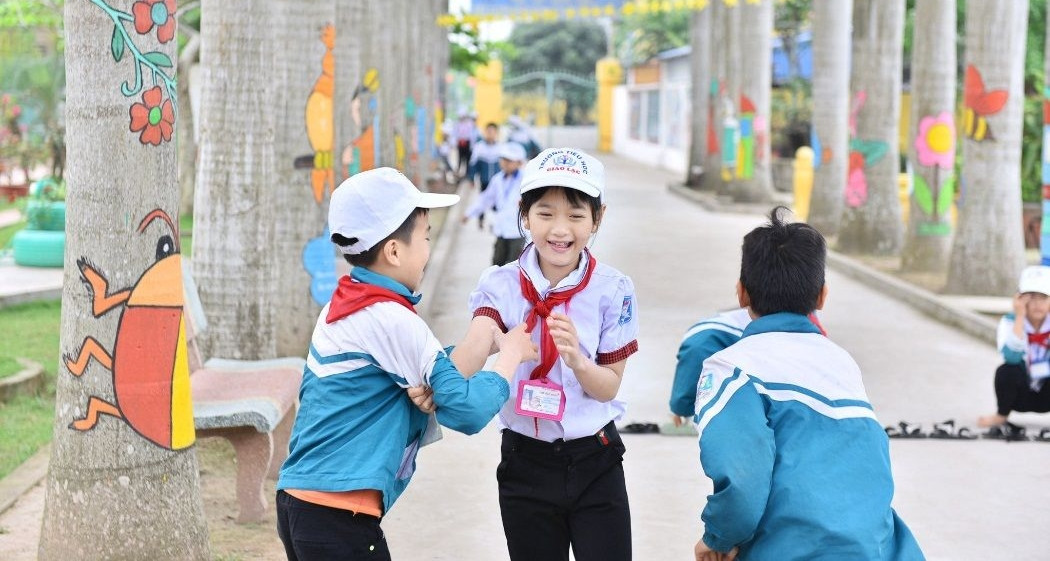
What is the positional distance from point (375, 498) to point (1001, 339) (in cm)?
551

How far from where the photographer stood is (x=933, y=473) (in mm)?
7566

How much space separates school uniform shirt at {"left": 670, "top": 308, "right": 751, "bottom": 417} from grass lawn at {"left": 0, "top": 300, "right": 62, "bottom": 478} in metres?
4.26

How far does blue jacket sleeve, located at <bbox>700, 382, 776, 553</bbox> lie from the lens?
3.18 meters

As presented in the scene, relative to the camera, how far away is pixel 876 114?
1820cm

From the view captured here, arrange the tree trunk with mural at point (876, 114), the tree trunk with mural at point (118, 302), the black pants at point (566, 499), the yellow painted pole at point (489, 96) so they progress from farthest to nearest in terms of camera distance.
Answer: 1. the yellow painted pole at point (489, 96)
2. the tree trunk with mural at point (876, 114)
3. the tree trunk with mural at point (118, 302)
4. the black pants at point (566, 499)

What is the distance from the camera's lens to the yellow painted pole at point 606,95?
66.6m

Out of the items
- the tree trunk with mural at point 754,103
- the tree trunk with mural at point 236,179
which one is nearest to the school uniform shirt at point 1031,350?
the tree trunk with mural at point 236,179

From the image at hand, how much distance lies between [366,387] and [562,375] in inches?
23.7

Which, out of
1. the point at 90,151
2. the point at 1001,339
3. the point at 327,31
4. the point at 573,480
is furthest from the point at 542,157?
the point at 327,31

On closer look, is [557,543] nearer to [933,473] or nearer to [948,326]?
[933,473]

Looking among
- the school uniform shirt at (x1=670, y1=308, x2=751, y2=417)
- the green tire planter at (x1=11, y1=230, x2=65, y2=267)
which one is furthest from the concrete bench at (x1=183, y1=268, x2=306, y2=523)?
the green tire planter at (x1=11, y1=230, x2=65, y2=267)

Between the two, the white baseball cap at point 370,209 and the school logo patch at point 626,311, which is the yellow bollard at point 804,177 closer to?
the school logo patch at point 626,311

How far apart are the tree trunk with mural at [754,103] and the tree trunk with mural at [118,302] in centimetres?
2190

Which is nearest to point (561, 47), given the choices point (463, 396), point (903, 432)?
point (903, 432)
